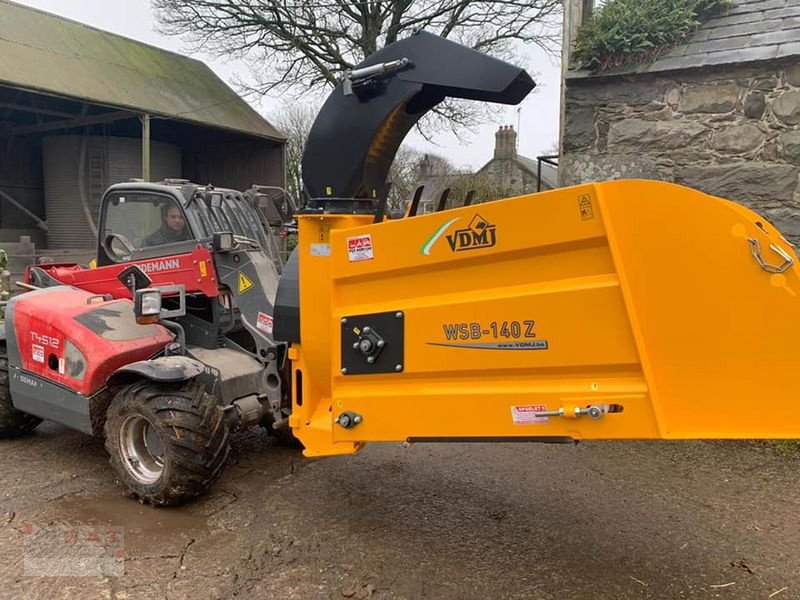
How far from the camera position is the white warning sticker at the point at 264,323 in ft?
12.9

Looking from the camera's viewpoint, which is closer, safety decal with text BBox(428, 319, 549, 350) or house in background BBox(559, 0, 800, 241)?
safety decal with text BBox(428, 319, 549, 350)

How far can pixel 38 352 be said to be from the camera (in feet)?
13.6

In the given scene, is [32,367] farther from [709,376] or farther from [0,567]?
[709,376]

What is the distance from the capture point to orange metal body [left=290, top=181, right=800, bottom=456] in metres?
2.11

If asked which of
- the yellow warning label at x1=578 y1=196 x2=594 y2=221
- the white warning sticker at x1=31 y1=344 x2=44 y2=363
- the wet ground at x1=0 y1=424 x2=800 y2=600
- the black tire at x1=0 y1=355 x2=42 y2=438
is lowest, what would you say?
the wet ground at x1=0 y1=424 x2=800 y2=600

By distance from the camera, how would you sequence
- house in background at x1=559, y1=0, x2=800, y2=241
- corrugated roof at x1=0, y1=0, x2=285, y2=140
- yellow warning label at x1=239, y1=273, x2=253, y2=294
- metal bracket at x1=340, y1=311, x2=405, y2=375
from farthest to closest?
corrugated roof at x1=0, y1=0, x2=285, y2=140 < house in background at x1=559, y1=0, x2=800, y2=241 < yellow warning label at x1=239, y1=273, x2=253, y2=294 < metal bracket at x1=340, y1=311, x2=405, y2=375

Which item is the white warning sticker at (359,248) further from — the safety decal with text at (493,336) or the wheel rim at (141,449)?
the wheel rim at (141,449)

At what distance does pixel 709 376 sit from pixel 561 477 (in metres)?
2.21

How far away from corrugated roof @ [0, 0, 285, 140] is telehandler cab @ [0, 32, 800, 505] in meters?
7.83

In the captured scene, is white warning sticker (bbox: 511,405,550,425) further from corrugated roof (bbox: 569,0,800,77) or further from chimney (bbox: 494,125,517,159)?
chimney (bbox: 494,125,517,159)

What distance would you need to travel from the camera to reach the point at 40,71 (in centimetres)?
1054

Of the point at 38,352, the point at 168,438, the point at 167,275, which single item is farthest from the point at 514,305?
the point at 38,352

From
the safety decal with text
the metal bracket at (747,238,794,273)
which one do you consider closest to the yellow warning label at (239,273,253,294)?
the safety decal with text

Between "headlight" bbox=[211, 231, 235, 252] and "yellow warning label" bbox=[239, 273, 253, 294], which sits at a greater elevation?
"headlight" bbox=[211, 231, 235, 252]
